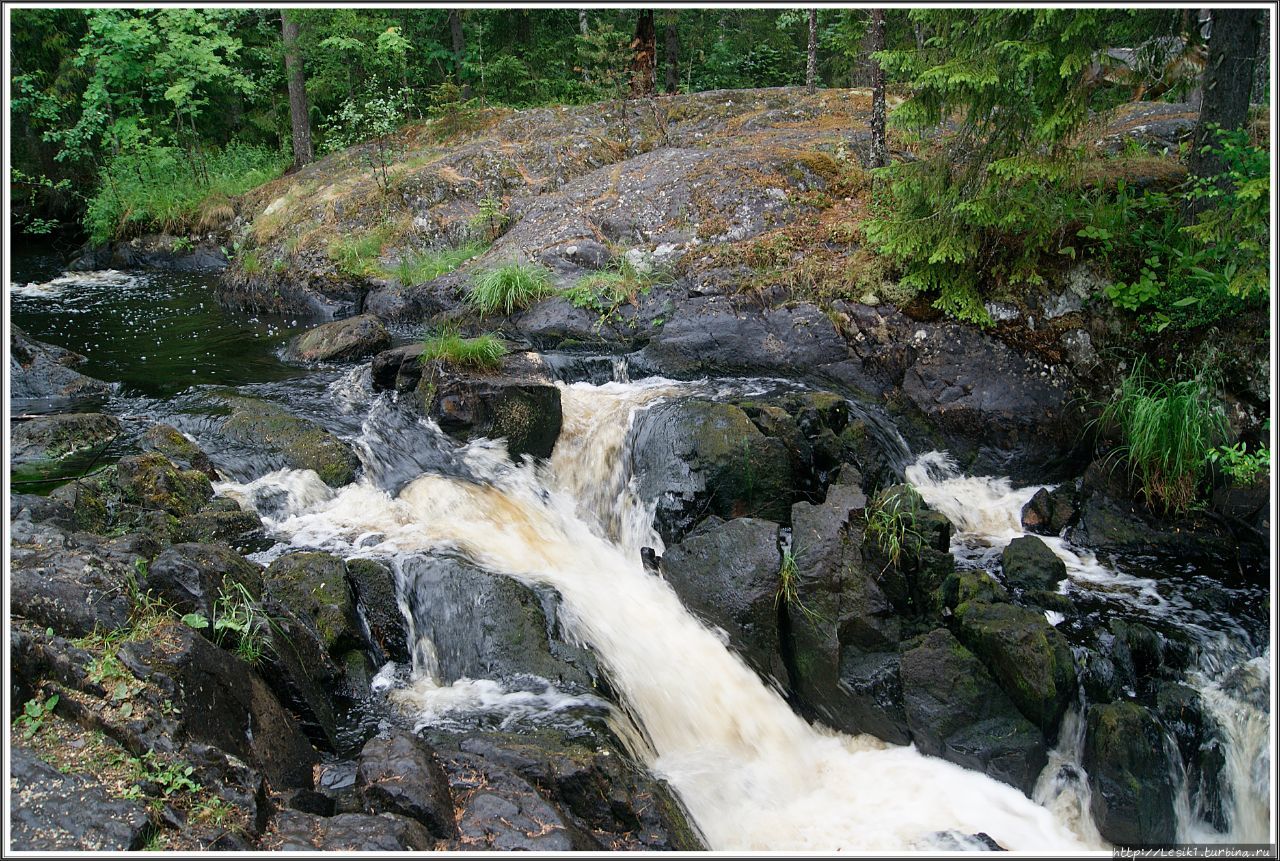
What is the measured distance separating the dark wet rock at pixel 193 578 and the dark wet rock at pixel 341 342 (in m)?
6.46

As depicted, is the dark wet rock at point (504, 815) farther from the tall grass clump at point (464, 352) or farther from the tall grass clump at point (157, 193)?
the tall grass clump at point (157, 193)

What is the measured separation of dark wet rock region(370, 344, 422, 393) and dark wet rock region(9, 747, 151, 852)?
6.75 meters

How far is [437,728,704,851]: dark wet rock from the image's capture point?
175 inches

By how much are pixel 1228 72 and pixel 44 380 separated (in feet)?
46.3

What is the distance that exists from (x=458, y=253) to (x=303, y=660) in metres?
9.87

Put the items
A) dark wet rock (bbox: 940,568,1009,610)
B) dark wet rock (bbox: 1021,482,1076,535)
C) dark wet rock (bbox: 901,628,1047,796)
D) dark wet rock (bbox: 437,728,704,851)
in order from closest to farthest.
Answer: dark wet rock (bbox: 437,728,704,851)
dark wet rock (bbox: 901,628,1047,796)
dark wet rock (bbox: 940,568,1009,610)
dark wet rock (bbox: 1021,482,1076,535)

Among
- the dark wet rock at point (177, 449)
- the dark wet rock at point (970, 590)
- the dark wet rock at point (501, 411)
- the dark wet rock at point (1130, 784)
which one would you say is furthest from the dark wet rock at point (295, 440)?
the dark wet rock at point (1130, 784)

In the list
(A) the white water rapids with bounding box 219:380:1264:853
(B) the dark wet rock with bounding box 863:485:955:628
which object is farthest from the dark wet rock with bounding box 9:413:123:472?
(B) the dark wet rock with bounding box 863:485:955:628

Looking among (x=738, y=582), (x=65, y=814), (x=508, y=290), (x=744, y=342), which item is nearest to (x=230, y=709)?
(x=65, y=814)

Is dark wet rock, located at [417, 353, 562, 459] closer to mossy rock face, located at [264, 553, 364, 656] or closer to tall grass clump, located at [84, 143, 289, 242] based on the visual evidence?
mossy rock face, located at [264, 553, 364, 656]

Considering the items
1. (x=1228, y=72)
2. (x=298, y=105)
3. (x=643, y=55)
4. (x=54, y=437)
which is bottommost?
(x=54, y=437)

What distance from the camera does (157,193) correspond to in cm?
1953

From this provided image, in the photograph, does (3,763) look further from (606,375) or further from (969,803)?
(606,375)

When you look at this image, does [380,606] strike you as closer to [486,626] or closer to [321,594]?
[321,594]
